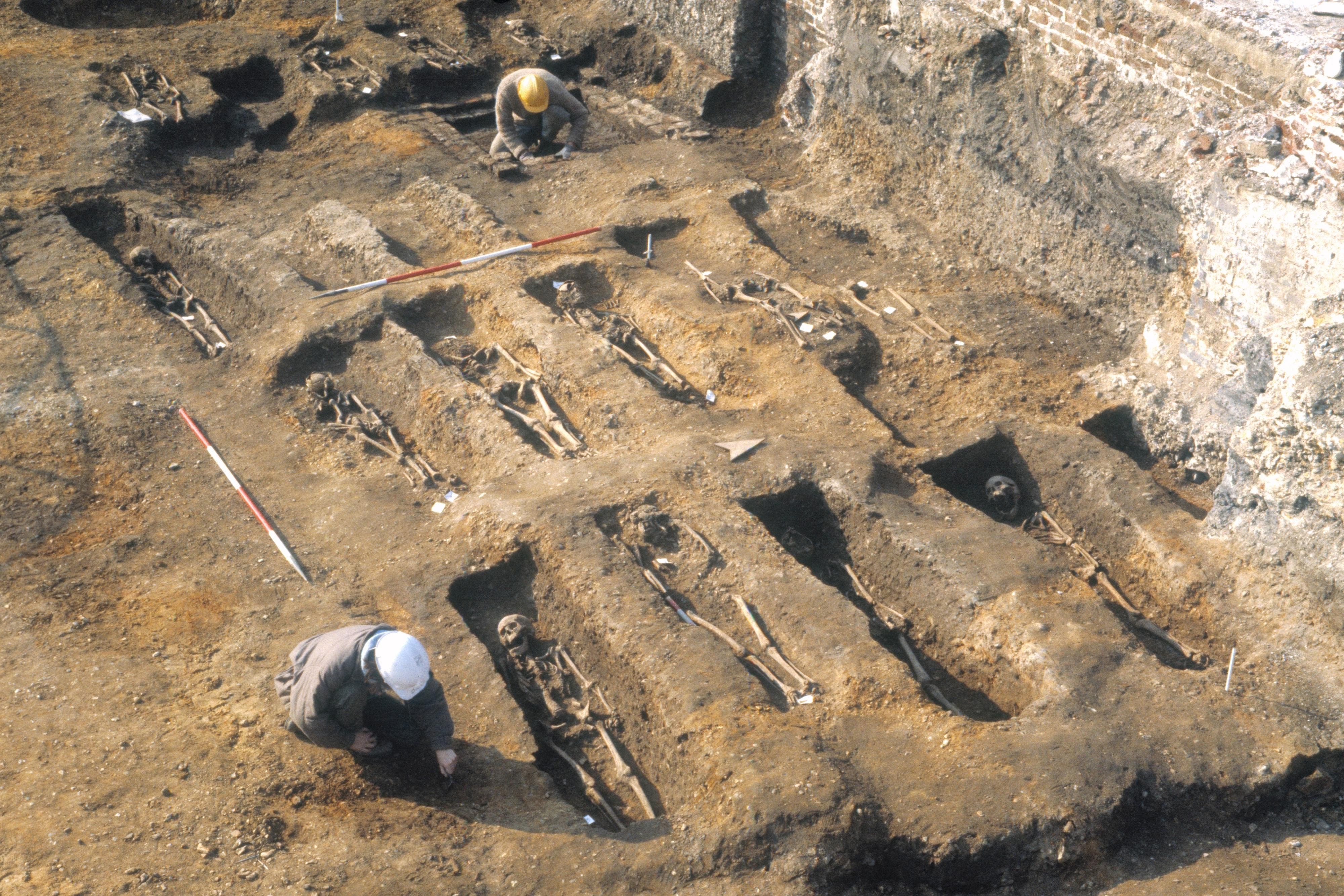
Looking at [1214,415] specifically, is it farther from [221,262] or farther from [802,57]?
[221,262]

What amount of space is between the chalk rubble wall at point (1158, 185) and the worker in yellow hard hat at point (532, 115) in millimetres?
2383

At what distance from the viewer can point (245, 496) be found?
7012mm

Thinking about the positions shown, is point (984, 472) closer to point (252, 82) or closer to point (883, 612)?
point (883, 612)

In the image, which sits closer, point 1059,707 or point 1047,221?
point 1059,707

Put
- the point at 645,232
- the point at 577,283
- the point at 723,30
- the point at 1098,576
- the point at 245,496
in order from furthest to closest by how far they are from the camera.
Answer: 1. the point at 723,30
2. the point at 645,232
3. the point at 577,283
4. the point at 245,496
5. the point at 1098,576

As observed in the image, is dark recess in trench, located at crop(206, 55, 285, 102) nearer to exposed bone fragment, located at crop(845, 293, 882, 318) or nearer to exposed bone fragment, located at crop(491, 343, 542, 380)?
exposed bone fragment, located at crop(491, 343, 542, 380)

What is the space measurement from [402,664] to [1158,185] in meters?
5.72

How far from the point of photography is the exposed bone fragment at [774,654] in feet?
18.9

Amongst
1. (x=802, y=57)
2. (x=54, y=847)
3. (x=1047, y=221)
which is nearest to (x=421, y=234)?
(x=802, y=57)

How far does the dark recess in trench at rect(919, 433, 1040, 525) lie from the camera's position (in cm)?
723

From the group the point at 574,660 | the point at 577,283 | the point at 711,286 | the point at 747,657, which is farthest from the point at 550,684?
the point at 577,283

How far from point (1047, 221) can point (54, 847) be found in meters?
7.45

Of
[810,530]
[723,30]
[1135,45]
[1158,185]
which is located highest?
[1135,45]

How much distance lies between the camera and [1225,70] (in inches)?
276
